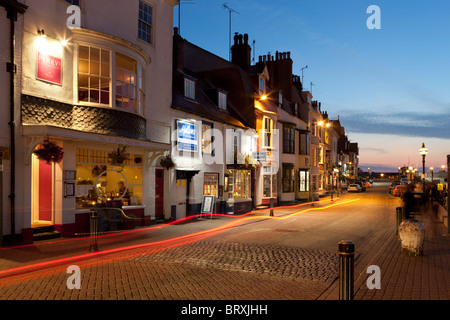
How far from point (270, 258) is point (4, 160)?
28.0 ft

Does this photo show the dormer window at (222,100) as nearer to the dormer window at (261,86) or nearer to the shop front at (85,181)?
the dormer window at (261,86)

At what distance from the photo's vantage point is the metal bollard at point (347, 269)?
18.4ft

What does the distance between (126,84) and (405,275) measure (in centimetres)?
1230

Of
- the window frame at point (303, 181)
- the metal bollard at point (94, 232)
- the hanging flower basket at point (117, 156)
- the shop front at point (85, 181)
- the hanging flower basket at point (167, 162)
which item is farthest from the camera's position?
the window frame at point (303, 181)

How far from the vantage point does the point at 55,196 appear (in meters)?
12.6

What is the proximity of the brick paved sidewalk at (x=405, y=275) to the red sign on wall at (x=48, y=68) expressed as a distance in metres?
11.1

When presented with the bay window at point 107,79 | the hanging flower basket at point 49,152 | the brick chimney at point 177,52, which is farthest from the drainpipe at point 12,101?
the brick chimney at point 177,52

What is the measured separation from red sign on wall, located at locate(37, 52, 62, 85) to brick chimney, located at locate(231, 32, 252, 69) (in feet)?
64.7

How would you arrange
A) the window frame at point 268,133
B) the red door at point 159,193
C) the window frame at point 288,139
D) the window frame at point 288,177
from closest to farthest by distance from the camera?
the red door at point 159,193
the window frame at point 268,133
the window frame at point 288,177
the window frame at point 288,139

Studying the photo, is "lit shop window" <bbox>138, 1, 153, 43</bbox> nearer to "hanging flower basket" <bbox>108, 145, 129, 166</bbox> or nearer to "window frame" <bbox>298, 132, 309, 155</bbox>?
"hanging flower basket" <bbox>108, 145, 129, 166</bbox>

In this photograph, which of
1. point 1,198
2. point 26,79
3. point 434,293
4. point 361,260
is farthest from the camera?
point 26,79

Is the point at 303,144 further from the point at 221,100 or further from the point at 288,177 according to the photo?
the point at 221,100

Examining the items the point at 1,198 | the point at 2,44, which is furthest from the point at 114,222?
the point at 2,44

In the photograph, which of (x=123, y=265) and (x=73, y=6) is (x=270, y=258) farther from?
(x=73, y=6)
